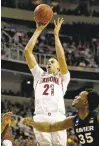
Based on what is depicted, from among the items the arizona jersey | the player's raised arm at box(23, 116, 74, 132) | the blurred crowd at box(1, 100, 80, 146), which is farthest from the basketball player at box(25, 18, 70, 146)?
the blurred crowd at box(1, 100, 80, 146)

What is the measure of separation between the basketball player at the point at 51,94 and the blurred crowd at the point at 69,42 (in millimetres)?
11396

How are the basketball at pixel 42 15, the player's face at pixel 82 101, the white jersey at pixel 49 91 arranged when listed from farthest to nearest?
the basketball at pixel 42 15 < the white jersey at pixel 49 91 < the player's face at pixel 82 101

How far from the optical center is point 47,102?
663 centimetres

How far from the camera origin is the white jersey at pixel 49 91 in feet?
21.7

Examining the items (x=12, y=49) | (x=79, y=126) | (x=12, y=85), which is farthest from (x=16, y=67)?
(x=79, y=126)

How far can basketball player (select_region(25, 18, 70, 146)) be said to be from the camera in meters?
6.50

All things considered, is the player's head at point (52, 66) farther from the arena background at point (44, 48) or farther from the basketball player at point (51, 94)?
the arena background at point (44, 48)

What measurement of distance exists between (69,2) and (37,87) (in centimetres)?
1870

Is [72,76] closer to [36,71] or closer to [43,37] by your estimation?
[43,37]

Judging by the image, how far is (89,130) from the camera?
16.3 ft

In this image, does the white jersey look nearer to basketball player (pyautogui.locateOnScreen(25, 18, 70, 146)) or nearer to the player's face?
basketball player (pyautogui.locateOnScreen(25, 18, 70, 146))

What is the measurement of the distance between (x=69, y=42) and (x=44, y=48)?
1942 millimetres

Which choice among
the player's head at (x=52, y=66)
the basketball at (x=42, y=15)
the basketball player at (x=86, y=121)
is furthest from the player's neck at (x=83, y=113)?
the basketball at (x=42, y=15)

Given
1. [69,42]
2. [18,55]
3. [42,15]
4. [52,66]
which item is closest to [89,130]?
[52,66]
